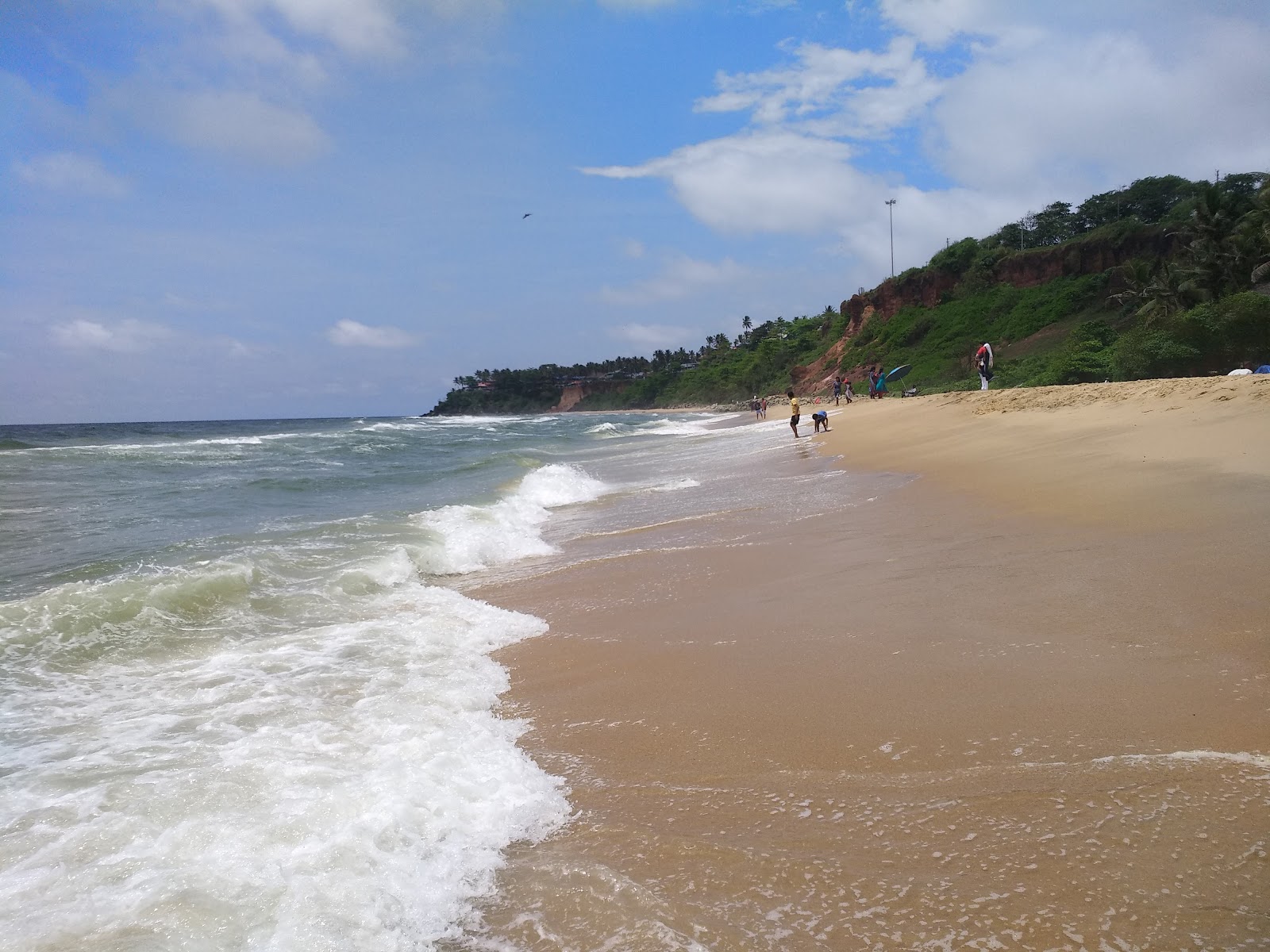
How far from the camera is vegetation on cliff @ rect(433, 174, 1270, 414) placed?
18250mm

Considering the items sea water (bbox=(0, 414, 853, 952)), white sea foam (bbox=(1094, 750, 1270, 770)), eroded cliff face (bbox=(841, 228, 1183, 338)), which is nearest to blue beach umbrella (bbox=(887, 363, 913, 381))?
eroded cliff face (bbox=(841, 228, 1183, 338))

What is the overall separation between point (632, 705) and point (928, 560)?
2955mm

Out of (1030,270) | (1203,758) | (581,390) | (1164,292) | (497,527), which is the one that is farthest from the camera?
(581,390)

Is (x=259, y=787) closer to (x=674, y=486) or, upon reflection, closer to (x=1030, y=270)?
(x=674, y=486)

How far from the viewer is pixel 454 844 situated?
9.04 ft

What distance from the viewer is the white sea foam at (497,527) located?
8508 mm

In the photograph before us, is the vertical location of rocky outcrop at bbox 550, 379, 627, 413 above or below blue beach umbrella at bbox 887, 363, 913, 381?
above

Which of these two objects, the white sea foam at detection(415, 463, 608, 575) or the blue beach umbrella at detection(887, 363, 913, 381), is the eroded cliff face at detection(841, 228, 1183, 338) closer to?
the blue beach umbrella at detection(887, 363, 913, 381)

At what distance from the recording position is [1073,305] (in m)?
51.7

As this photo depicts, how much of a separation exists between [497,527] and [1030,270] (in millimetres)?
61780

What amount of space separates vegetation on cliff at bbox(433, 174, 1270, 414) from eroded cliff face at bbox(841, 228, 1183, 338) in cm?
10

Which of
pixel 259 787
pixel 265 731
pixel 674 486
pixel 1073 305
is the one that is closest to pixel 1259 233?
pixel 1073 305

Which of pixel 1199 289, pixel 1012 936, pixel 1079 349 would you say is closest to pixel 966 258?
pixel 1199 289

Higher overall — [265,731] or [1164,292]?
[1164,292]
